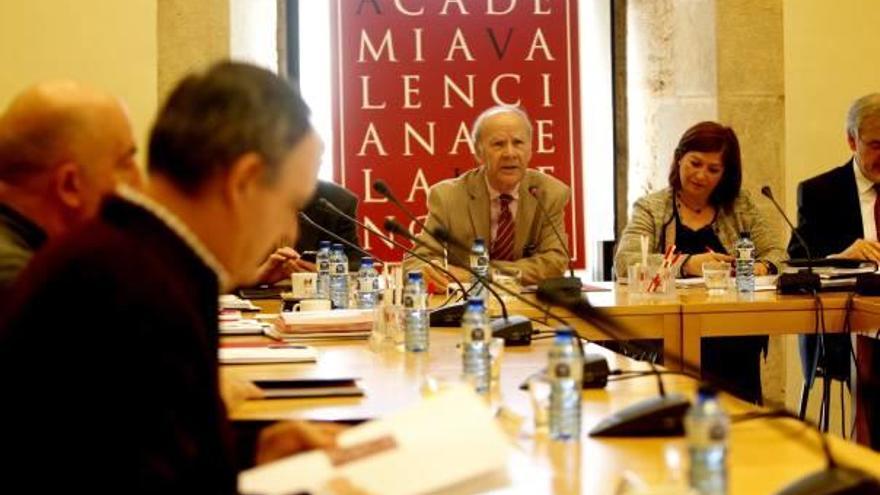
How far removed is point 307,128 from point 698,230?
405 centimetres

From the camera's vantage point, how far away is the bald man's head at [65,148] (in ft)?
8.80

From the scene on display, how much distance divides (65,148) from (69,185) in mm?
70

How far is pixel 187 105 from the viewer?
5.36 ft

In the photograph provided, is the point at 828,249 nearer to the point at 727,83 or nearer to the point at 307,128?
the point at 727,83

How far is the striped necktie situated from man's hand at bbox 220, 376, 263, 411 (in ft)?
9.80

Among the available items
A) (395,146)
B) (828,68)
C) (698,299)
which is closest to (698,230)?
(698,299)

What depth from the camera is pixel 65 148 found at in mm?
2695

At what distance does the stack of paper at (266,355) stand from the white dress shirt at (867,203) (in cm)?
297

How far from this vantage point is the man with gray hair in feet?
8.80

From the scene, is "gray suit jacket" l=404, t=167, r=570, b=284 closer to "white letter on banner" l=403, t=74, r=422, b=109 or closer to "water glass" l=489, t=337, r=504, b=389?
"white letter on banner" l=403, t=74, r=422, b=109

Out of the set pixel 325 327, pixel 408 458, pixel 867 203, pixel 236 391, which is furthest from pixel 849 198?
pixel 408 458

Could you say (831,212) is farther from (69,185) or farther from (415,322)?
(69,185)

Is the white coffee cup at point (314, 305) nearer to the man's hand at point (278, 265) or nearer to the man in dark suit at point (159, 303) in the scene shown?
the man's hand at point (278, 265)

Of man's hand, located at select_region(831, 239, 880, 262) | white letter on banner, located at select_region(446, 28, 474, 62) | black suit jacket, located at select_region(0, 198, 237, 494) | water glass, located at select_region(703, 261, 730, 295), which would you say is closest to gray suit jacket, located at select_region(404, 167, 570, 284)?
water glass, located at select_region(703, 261, 730, 295)
